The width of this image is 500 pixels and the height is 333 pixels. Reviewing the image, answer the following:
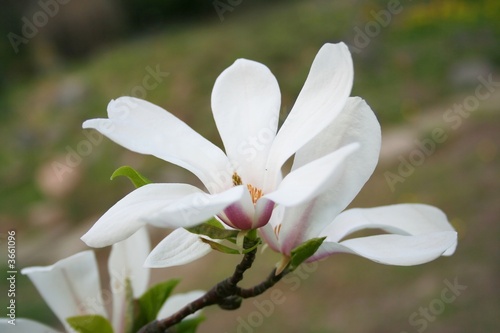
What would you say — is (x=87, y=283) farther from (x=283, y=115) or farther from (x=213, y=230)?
(x=283, y=115)

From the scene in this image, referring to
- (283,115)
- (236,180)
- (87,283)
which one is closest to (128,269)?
(87,283)

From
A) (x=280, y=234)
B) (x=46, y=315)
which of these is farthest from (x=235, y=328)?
(x=280, y=234)

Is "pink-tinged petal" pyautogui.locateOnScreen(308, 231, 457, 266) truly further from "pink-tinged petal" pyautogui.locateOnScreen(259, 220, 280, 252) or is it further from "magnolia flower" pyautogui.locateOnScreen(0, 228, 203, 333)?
"magnolia flower" pyautogui.locateOnScreen(0, 228, 203, 333)

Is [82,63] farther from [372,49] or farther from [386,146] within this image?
[386,146]

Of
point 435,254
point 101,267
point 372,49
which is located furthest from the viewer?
point 372,49

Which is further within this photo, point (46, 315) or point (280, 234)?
point (46, 315)

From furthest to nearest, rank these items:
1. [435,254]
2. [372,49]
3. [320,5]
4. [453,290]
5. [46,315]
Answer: [320,5], [372,49], [46,315], [453,290], [435,254]
